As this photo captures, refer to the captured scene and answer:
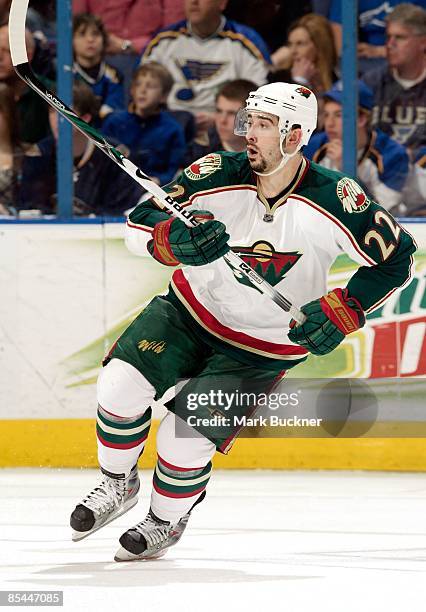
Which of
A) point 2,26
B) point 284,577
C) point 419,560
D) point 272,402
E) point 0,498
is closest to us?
point 284,577

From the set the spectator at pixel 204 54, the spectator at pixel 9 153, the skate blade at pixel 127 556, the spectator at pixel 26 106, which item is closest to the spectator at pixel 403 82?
the spectator at pixel 204 54

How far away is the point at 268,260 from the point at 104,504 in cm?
72

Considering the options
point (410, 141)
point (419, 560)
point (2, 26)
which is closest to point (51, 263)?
point (2, 26)

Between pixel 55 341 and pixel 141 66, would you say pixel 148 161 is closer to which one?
pixel 141 66

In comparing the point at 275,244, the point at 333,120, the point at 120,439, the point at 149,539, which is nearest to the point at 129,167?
the point at 275,244

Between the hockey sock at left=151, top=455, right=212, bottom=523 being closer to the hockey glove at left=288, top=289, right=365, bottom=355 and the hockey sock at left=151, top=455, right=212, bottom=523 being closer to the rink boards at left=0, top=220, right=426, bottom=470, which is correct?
the hockey glove at left=288, top=289, right=365, bottom=355

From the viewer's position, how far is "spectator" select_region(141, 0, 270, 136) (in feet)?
19.6

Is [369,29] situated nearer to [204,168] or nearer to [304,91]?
[304,91]

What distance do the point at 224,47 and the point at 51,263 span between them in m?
1.39

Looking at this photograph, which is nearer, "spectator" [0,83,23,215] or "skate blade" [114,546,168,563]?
"skate blade" [114,546,168,563]

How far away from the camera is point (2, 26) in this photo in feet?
19.3

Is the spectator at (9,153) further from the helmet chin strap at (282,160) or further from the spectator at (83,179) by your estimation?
the helmet chin strap at (282,160)

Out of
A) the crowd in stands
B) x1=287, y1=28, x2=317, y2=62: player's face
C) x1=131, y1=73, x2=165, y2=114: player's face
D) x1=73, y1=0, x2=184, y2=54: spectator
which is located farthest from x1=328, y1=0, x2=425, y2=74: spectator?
x1=131, y1=73, x2=165, y2=114: player's face

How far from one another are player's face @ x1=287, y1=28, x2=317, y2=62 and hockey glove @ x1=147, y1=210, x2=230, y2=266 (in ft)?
9.23
